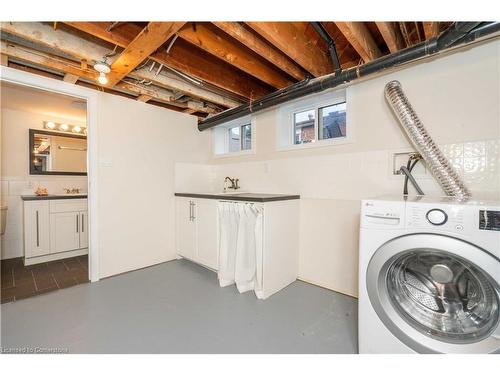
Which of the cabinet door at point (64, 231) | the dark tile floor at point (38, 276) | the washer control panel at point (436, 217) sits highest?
the washer control panel at point (436, 217)

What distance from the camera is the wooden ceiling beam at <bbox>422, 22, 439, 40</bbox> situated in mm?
1355

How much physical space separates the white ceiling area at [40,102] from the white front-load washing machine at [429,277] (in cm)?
327

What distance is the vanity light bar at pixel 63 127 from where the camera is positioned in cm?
327

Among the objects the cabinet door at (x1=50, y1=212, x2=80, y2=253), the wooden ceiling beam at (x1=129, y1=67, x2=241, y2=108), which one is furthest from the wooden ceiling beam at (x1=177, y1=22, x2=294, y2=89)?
the cabinet door at (x1=50, y1=212, x2=80, y2=253)

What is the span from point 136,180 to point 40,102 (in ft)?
5.52

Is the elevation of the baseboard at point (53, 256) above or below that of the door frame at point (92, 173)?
below

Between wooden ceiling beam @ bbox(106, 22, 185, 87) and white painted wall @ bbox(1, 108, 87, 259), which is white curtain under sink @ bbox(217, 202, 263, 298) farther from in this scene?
white painted wall @ bbox(1, 108, 87, 259)

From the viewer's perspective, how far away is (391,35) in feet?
4.90

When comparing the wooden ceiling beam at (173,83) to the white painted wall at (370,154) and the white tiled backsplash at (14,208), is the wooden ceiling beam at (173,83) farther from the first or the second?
the white tiled backsplash at (14,208)

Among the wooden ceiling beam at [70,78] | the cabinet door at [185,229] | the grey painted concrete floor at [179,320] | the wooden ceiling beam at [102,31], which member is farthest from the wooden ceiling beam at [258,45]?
the grey painted concrete floor at [179,320]

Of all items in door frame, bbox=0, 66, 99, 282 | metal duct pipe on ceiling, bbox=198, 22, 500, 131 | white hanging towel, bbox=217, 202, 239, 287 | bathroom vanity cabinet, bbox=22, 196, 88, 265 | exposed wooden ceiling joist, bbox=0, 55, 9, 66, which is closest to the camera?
metal duct pipe on ceiling, bbox=198, 22, 500, 131

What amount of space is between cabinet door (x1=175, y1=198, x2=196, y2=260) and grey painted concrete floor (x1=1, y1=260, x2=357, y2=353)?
52 cm

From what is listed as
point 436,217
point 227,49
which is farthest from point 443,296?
point 227,49

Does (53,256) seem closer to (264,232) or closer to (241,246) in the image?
(241,246)
